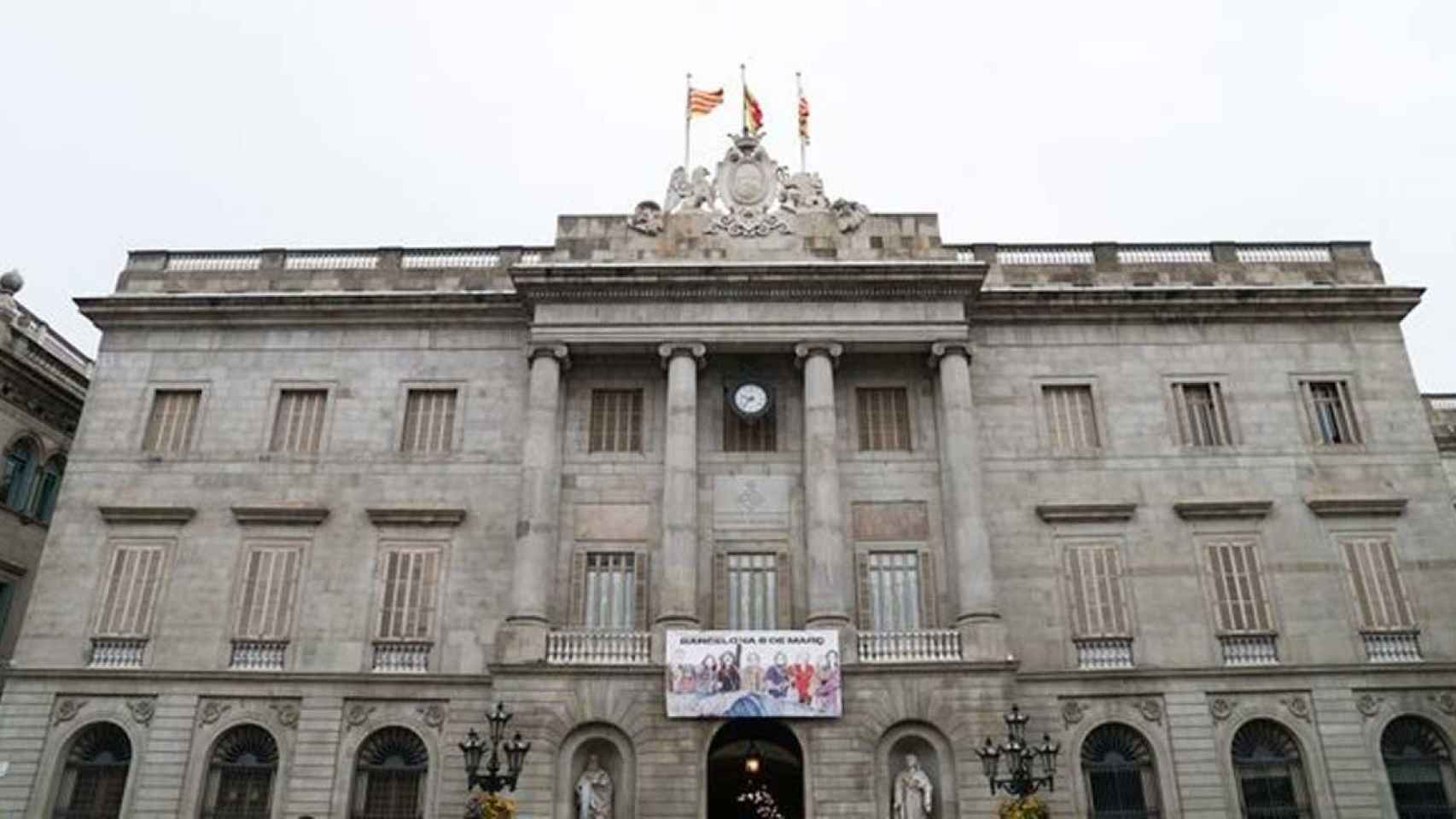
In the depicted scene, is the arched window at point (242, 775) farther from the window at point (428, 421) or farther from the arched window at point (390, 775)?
the window at point (428, 421)

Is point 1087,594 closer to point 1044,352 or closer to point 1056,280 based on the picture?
point 1044,352

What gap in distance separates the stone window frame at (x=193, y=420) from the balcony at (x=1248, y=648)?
2506 centimetres

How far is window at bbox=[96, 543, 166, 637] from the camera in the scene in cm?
2548

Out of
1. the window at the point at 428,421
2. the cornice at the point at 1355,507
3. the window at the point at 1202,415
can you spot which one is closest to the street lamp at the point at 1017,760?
the window at the point at 1202,415

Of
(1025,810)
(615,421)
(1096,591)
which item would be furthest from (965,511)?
(615,421)

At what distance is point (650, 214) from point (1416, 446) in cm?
1986

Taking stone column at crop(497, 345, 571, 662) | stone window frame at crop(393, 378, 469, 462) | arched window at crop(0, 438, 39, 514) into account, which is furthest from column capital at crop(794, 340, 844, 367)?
arched window at crop(0, 438, 39, 514)

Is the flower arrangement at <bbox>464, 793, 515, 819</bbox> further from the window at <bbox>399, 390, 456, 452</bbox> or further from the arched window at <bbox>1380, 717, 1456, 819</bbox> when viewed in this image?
the arched window at <bbox>1380, 717, 1456, 819</bbox>

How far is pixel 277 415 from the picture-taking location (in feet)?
90.9

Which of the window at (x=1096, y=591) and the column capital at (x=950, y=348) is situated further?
the column capital at (x=950, y=348)

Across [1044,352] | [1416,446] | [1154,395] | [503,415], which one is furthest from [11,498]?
[1416,446]

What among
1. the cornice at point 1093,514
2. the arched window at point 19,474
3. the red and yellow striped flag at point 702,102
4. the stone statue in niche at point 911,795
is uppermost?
the red and yellow striped flag at point 702,102

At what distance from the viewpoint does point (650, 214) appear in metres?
28.4

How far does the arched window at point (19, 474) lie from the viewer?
3011cm
